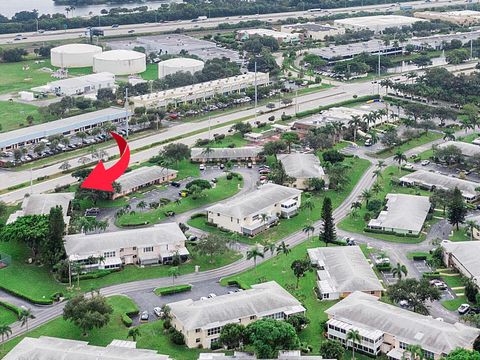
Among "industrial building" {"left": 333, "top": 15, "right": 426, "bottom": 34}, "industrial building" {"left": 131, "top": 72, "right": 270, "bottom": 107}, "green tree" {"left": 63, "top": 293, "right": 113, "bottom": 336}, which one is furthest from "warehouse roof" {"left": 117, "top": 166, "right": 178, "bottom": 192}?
"industrial building" {"left": 333, "top": 15, "right": 426, "bottom": 34}

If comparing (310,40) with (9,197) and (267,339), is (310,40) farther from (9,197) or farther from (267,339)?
(267,339)

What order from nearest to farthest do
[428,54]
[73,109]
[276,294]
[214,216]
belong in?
[276,294], [214,216], [73,109], [428,54]

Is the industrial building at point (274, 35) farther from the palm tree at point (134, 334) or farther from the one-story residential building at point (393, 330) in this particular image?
the palm tree at point (134, 334)

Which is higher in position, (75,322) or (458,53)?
(458,53)

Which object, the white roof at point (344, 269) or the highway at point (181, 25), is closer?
the white roof at point (344, 269)

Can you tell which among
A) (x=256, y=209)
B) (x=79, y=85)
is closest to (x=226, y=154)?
(x=256, y=209)

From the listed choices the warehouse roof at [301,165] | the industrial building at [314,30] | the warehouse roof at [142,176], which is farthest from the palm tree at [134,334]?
the industrial building at [314,30]

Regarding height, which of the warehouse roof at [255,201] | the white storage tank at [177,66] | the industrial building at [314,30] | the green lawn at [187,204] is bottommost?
the green lawn at [187,204]

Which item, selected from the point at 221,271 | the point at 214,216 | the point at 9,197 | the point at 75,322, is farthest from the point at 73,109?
the point at 75,322
